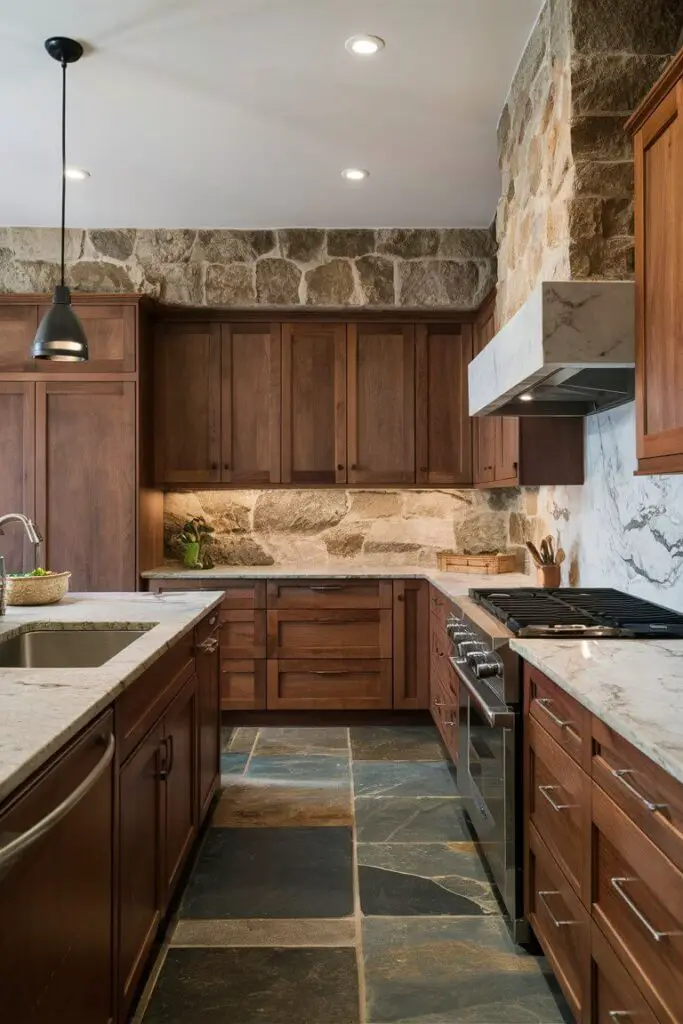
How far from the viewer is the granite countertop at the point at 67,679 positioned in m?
1.24

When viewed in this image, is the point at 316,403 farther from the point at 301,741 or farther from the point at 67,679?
the point at 67,679

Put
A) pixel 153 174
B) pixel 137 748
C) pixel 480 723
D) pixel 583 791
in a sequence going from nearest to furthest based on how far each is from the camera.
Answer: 1. pixel 583 791
2. pixel 137 748
3. pixel 480 723
4. pixel 153 174

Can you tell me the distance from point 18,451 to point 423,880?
3.14 m

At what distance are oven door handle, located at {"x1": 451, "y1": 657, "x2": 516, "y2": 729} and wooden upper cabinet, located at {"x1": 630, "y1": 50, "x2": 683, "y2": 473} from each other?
0.77 metres

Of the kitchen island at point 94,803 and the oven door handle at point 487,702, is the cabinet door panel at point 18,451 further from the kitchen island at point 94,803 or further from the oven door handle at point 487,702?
the oven door handle at point 487,702

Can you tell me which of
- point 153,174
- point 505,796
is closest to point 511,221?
point 153,174

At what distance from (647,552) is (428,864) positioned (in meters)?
1.31

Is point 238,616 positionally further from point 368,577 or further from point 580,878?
point 580,878

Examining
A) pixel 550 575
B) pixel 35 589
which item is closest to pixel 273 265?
pixel 550 575

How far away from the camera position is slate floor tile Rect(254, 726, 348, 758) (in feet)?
13.2

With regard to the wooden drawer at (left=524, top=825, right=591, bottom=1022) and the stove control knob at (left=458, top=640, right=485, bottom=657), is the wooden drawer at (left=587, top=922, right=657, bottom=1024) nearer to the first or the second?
the wooden drawer at (left=524, top=825, right=591, bottom=1022)

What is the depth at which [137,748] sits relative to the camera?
1921 millimetres

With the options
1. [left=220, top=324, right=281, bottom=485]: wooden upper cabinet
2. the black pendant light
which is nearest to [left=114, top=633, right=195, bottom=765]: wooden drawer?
the black pendant light

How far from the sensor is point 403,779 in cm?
361
